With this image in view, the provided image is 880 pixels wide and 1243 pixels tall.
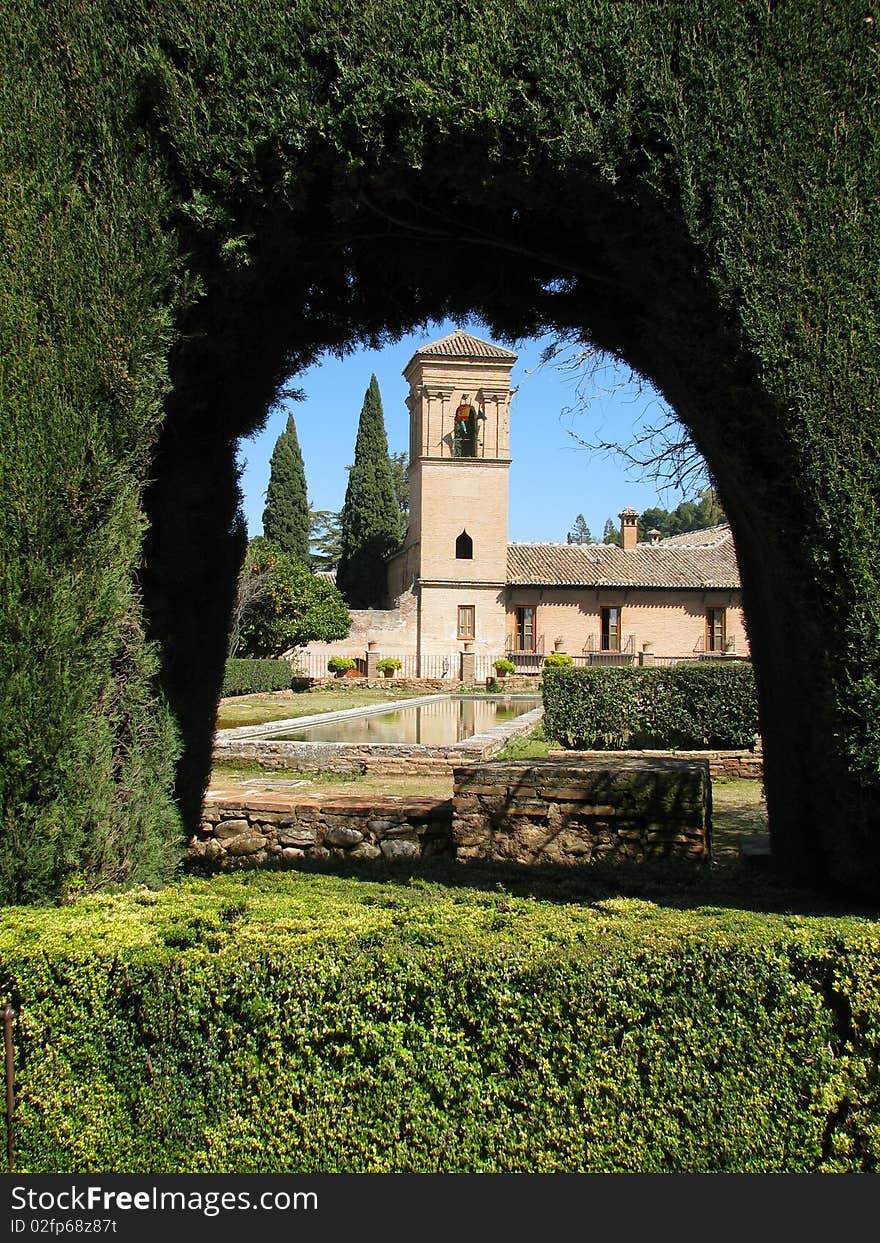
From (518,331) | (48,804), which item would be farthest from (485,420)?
(48,804)

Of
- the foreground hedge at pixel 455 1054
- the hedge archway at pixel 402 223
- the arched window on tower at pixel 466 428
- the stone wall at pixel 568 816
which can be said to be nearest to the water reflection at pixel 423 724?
the stone wall at pixel 568 816

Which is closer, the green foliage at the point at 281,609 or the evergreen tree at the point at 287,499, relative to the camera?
the green foliage at the point at 281,609

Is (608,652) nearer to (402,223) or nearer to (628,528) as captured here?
(628,528)

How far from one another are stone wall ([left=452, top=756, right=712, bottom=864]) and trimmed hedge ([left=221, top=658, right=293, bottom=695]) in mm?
16768

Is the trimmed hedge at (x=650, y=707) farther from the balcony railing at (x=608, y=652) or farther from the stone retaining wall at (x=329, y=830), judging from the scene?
the balcony railing at (x=608, y=652)

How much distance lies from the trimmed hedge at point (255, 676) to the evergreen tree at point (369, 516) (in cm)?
1472

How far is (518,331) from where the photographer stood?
4797 millimetres

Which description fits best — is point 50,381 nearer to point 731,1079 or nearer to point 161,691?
point 161,691

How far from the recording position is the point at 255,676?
24.4 meters

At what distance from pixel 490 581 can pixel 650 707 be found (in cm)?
2267

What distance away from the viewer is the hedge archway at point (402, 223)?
121 inches

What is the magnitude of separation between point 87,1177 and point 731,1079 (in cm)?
212

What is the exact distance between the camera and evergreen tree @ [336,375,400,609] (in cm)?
4112

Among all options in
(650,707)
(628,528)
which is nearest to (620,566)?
(628,528)
